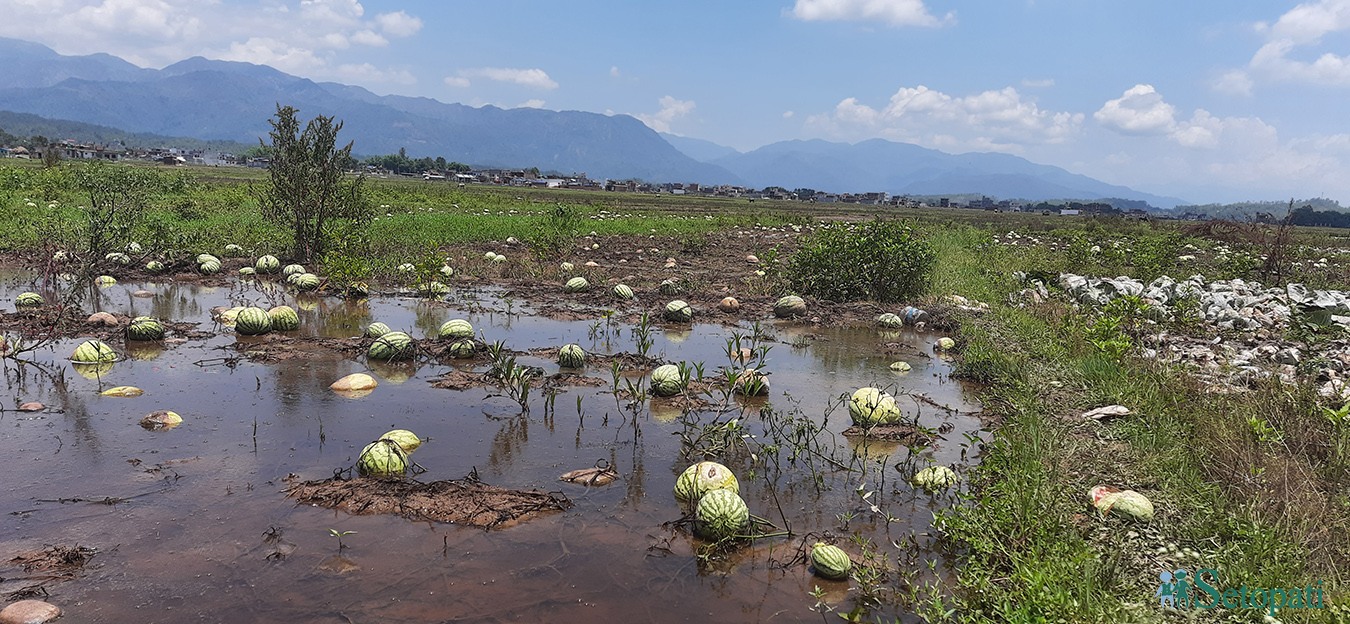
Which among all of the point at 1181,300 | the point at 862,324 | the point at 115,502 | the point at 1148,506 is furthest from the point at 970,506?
the point at 1181,300

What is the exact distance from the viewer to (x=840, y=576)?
4.18m

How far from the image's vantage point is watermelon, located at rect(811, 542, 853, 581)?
13.6ft

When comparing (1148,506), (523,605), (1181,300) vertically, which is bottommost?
(523,605)

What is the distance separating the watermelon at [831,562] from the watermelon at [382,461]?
3.09 metres

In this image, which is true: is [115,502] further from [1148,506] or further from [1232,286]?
[1232,286]

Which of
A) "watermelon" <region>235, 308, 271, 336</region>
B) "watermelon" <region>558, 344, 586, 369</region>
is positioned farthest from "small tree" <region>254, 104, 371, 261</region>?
"watermelon" <region>558, 344, 586, 369</region>

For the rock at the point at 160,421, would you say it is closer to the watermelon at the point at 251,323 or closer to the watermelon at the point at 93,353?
the watermelon at the point at 93,353

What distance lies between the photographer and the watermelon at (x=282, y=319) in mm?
9477

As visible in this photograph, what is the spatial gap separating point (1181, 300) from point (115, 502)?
13779 millimetres

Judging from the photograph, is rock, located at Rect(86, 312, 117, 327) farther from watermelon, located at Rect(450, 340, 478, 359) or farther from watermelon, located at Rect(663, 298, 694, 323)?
watermelon, located at Rect(663, 298, 694, 323)

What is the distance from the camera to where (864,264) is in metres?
13.7

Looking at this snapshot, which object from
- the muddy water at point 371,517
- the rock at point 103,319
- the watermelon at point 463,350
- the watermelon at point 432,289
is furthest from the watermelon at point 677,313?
the rock at point 103,319

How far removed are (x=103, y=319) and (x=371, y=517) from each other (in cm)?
722

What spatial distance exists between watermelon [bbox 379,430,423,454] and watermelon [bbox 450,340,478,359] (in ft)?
8.84
